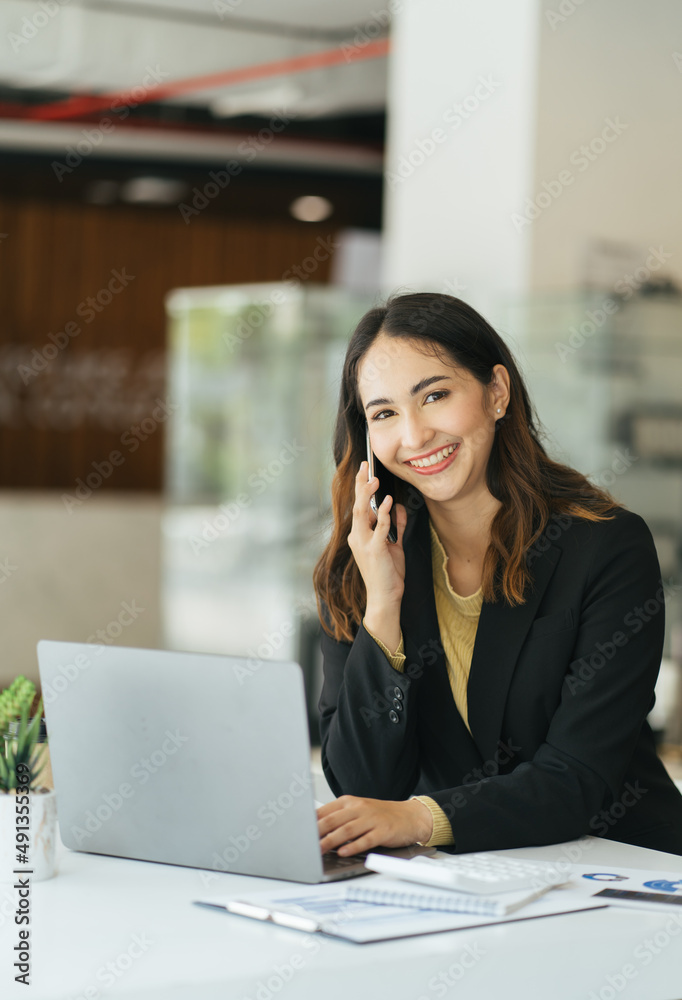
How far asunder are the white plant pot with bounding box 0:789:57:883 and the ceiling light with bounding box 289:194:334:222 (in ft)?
23.3

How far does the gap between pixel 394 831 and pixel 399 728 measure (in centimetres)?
34

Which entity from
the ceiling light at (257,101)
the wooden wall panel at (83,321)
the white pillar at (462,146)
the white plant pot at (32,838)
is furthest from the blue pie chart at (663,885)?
the wooden wall panel at (83,321)

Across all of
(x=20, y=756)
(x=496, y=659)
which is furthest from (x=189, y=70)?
(x=20, y=756)

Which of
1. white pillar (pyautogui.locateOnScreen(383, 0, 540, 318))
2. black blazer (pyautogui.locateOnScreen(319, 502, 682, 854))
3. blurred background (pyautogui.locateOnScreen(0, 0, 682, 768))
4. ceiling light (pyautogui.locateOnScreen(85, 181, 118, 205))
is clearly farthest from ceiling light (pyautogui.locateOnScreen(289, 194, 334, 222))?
black blazer (pyautogui.locateOnScreen(319, 502, 682, 854))

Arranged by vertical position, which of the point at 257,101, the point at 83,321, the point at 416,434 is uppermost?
the point at 257,101

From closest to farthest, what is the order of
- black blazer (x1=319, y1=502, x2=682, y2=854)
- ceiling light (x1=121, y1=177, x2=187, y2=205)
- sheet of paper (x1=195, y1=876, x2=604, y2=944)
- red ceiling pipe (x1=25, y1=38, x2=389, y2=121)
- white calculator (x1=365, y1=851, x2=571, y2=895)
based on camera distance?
sheet of paper (x1=195, y1=876, x2=604, y2=944), white calculator (x1=365, y1=851, x2=571, y2=895), black blazer (x1=319, y1=502, x2=682, y2=854), red ceiling pipe (x1=25, y1=38, x2=389, y2=121), ceiling light (x1=121, y1=177, x2=187, y2=205)

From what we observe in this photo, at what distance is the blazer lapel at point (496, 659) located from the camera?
6.29ft

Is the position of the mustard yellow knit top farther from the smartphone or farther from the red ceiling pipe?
the red ceiling pipe

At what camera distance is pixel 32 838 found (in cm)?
146

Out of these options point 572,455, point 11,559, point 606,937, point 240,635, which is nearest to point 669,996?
point 606,937

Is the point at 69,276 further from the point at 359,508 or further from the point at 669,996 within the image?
the point at 669,996

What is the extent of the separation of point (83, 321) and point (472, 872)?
6.99 m

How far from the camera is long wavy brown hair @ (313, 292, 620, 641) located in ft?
6.57

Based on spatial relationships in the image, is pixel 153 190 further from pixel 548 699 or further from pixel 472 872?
pixel 472 872
